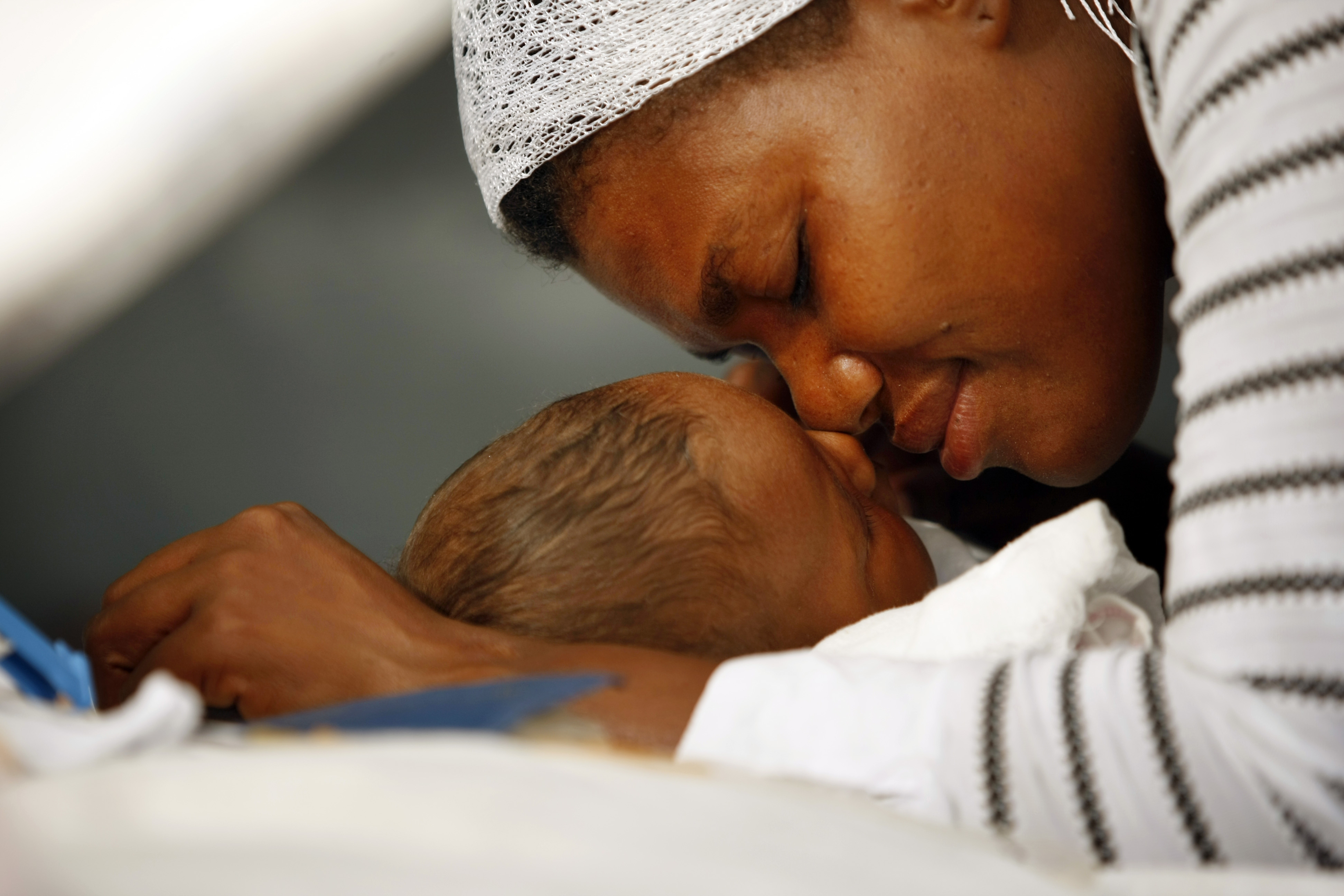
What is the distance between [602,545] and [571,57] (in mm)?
400

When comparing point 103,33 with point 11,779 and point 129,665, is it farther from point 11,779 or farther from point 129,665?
point 11,779

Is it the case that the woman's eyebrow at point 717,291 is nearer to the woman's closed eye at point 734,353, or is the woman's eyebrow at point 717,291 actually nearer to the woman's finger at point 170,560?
the woman's closed eye at point 734,353

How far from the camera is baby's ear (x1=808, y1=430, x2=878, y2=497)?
1.02m

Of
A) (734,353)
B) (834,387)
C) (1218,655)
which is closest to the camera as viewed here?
(1218,655)

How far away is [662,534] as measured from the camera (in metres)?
0.85

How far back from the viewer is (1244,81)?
55 cm

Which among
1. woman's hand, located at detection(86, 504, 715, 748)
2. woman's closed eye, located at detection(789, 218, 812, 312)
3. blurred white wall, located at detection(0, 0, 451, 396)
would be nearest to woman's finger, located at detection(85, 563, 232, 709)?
woman's hand, located at detection(86, 504, 715, 748)

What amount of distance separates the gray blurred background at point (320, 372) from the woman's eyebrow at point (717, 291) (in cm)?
66

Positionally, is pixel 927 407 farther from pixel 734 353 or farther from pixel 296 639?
pixel 296 639

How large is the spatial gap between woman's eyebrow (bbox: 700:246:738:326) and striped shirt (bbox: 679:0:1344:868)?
37 centimetres

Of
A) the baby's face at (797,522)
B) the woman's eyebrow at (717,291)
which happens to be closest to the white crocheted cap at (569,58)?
the woman's eyebrow at (717,291)

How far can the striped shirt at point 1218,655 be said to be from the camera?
0.48m

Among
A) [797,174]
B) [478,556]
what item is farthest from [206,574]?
[797,174]

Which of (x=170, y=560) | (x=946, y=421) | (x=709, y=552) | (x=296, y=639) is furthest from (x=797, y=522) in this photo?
(x=170, y=560)
